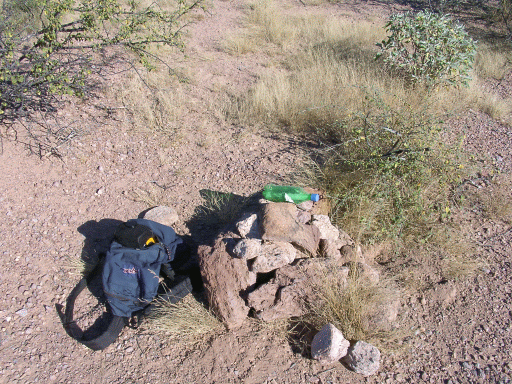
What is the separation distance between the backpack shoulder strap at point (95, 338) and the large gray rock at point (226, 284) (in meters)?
0.63

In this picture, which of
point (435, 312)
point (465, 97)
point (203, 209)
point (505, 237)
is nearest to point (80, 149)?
point (203, 209)

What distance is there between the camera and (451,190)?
348 centimetres

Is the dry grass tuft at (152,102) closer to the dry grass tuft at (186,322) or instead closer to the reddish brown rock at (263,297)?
the dry grass tuft at (186,322)

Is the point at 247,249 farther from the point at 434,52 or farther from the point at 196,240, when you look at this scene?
the point at 434,52

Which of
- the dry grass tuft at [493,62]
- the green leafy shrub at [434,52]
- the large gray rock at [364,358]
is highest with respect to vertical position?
the green leafy shrub at [434,52]

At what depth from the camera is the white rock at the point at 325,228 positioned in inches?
110

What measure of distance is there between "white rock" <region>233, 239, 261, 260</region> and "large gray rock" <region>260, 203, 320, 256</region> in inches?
4.6

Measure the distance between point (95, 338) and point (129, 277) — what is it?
430 millimetres

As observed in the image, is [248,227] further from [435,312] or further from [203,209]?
[435,312]

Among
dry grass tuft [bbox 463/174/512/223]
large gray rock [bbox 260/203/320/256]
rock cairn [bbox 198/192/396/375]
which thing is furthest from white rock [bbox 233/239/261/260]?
dry grass tuft [bbox 463/174/512/223]

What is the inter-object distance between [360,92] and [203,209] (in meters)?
2.48

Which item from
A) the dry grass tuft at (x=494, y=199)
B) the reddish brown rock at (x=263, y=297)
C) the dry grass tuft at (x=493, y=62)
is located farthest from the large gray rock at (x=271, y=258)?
the dry grass tuft at (x=493, y=62)

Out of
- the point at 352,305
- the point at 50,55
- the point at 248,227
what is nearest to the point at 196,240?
the point at 248,227

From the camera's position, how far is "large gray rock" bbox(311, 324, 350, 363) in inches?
88.9
